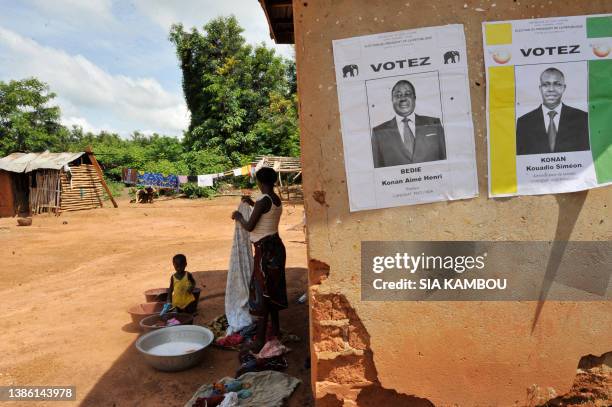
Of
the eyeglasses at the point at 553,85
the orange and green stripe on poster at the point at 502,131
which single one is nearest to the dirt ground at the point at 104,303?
the orange and green stripe on poster at the point at 502,131

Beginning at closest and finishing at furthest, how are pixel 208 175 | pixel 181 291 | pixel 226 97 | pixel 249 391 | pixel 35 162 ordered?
pixel 249 391, pixel 181 291, pixel 35 162, pixel 208 175, pixel 226 97

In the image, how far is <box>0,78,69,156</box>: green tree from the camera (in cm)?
2462

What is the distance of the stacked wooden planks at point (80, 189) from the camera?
16.5 meters

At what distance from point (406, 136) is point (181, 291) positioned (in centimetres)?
342

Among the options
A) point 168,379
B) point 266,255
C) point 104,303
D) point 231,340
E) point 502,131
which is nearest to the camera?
point 502,131

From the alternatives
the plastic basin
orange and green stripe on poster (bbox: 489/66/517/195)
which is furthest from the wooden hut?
orange and green stripe on poster (bbox: 489/66/517/195)

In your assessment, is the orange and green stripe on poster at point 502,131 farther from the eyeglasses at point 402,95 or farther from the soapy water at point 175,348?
the soapy water at point 175,348

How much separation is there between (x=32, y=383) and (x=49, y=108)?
1148 inches

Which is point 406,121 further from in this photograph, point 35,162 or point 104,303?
point 35,162

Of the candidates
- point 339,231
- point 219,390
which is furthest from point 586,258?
point 219,390

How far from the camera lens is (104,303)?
5.61 m

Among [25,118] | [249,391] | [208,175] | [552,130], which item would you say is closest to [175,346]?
[249,391]

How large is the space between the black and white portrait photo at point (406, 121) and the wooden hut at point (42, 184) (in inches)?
666

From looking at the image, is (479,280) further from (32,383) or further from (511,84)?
(32,383)
